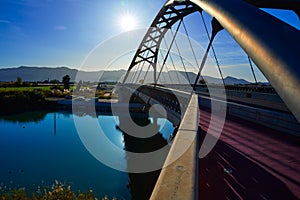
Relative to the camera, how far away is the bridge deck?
2.99m

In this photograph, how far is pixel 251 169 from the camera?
3783 millimetres

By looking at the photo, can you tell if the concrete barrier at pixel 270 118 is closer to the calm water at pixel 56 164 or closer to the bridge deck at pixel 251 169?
the bridge deck at pixel 251 169

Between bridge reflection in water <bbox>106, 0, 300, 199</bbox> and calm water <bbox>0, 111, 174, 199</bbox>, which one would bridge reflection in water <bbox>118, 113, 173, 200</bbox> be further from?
bridge reflection in water <bbox>106, 0, 300, 199</bbox>

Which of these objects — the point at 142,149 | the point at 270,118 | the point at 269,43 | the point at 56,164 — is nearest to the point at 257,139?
A: the point at 270,118

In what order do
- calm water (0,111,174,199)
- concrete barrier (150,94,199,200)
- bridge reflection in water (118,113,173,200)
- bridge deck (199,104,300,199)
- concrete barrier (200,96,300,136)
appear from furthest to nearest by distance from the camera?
calm water (0,111,174,199) → bridge reflection in water (118,113,173,200) → concrete barrier (200,96,300,136) → bridge deck (199,104,300,199) → concrete barrier (150,94,199,200)

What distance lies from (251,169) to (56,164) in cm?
1416

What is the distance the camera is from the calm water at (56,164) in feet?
39.1

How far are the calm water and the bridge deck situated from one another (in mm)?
7470

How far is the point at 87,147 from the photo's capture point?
748 inches

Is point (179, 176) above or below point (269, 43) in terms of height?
below

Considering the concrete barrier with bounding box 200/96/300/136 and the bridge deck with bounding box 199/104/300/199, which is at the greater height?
the concrete barrier with bounding box 200/96/300/136

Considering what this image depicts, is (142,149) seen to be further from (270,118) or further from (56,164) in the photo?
(270,118)

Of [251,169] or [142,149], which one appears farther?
[142,149]

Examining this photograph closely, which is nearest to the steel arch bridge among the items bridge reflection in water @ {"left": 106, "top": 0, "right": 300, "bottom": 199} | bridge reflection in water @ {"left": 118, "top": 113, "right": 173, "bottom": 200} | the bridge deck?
bridge reflection in water @ {"left": 106, "top": 0, "right": 300, "bottom": 199}
